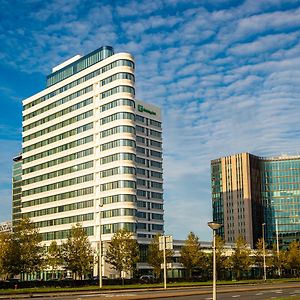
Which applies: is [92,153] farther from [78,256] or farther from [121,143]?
[78,256]

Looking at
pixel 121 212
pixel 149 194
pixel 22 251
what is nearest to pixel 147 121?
pixel 149 194

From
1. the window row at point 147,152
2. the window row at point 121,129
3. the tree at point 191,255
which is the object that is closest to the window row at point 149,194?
the window row at point 147,152

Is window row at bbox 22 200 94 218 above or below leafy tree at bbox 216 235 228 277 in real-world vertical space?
above

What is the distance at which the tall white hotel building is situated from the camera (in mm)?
135625

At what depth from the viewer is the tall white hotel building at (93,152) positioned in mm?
135625

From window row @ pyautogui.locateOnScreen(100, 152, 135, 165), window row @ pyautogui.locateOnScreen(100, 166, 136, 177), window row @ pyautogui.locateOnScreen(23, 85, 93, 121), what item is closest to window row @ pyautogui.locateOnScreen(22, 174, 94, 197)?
window row @ pyautogui.locateOnScreen(100, 152, 135, 165)

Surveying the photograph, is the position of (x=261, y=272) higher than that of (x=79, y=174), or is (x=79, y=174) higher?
(x=79, y=174)

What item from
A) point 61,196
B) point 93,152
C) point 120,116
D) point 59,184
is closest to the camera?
point 120,116

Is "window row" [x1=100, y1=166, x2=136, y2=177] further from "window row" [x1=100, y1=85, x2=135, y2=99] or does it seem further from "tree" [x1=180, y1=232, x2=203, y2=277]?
"tree" [x1=180, y1=232, x2=203, y2=277]

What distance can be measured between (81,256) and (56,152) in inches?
2668

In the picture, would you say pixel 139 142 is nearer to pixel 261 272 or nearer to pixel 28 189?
pixel 28 189

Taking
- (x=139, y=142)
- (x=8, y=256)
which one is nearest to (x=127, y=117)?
(x=139, y=142)

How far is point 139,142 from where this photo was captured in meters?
158

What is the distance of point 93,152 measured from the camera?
144 meters
